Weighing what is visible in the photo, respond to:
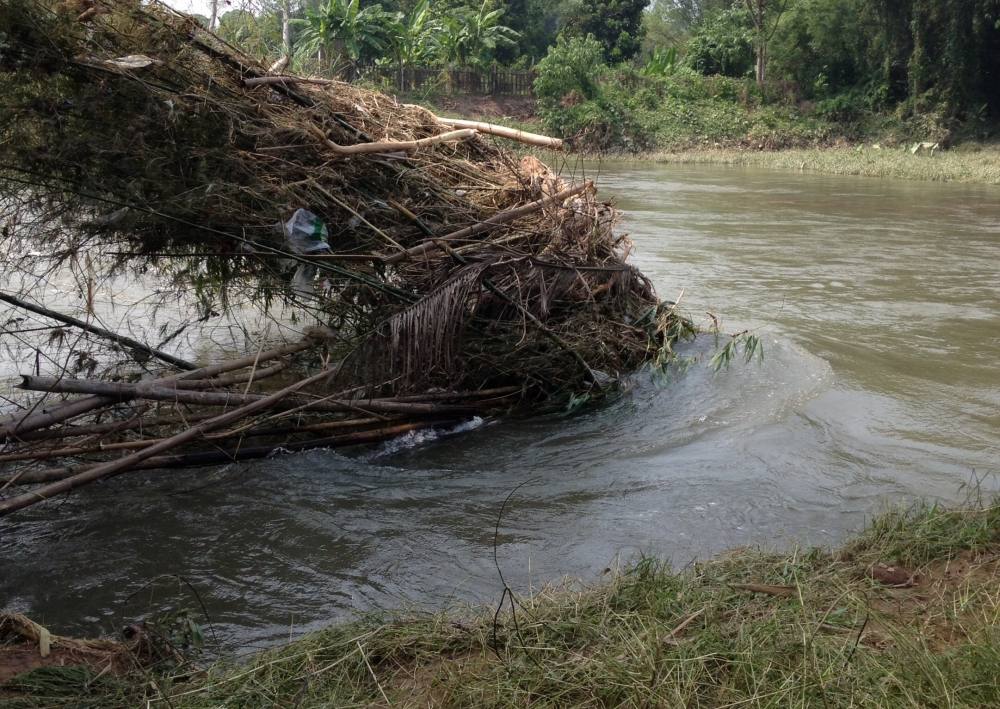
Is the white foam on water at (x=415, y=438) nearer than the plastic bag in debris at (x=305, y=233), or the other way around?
the plastic bag in debris at (x=305, y=233)

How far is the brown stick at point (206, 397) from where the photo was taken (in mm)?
4258

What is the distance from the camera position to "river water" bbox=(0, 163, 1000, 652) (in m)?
4.07

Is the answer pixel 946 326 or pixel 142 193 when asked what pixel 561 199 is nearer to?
pixel 142 193

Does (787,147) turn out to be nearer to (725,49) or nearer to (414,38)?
(725,49)

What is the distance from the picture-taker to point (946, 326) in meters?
8.62

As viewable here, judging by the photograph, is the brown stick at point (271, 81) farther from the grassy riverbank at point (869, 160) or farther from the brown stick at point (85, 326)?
the grassy riverbank at point (869, 160)

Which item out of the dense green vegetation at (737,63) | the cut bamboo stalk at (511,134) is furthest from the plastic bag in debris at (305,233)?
the dense green vegetation at (737,63)

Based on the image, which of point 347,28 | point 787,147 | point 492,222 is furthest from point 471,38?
point 492,222

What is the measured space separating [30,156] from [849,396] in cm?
535

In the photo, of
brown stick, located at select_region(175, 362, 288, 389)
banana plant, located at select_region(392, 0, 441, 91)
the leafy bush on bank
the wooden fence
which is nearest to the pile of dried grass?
brown stick, located at select_region(175, 362, 288, 389)

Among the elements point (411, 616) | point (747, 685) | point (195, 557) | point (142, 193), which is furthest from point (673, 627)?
point (142, 193)

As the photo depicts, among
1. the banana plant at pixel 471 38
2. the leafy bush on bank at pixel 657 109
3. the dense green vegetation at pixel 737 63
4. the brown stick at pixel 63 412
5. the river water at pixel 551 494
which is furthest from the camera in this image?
the banana plant at pixel 471 38

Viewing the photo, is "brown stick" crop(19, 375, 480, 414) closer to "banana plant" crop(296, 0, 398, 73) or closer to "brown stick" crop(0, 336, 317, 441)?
"brown stick" crop(0, 336, 317, 441)

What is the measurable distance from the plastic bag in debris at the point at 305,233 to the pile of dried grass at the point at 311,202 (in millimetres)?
80
